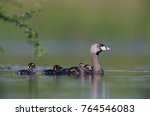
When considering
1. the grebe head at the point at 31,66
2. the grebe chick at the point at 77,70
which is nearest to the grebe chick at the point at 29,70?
the grebe head at the point at 31,66

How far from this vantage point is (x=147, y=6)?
167 inches

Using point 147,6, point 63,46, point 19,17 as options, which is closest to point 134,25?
point 147,6

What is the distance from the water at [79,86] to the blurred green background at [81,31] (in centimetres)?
9

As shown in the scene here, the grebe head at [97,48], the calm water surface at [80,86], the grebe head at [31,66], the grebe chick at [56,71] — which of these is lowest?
the calm water surface at [80,86]

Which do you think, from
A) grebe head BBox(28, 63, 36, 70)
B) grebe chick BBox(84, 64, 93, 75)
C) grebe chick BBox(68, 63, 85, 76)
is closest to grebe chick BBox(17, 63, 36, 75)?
grebe head BBox(28, 63, 36, 70)

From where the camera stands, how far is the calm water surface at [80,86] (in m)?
4.10

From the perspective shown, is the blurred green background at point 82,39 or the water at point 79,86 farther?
the blurred green background at point 82,39

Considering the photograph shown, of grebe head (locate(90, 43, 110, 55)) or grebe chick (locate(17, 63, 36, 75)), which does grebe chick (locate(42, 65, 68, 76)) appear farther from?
grebe head (locate(90, 43, 110, 55))

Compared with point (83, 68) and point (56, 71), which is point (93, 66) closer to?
point (83, 68)

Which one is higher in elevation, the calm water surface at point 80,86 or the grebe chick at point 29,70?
the grebe chick at point 29,70

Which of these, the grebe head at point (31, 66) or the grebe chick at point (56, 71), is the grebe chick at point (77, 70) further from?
the grebe head at point (31, 66)

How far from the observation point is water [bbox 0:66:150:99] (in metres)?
4.09

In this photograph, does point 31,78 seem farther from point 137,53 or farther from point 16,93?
point 137,53

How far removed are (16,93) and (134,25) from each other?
0.97m
